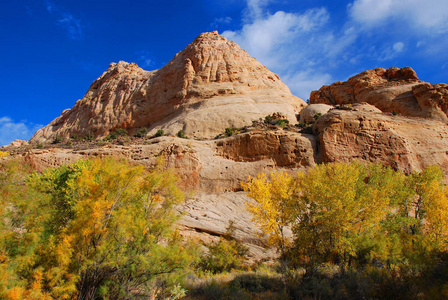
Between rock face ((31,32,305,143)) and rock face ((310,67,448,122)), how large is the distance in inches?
483

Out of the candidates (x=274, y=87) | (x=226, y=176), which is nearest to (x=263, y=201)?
(x=226, y=176)

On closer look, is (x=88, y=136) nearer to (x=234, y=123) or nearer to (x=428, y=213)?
(x=234, y=123)

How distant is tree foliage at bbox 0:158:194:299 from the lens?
8570 mm

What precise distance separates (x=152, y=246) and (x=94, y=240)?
193 cm

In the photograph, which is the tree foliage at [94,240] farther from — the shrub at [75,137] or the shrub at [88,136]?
the shrub at [75,137]

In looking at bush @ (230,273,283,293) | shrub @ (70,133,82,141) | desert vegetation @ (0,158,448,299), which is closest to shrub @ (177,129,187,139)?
desert vegetation @ (0,158,448,299)

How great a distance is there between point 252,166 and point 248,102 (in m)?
18.8

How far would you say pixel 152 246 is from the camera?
950 cm

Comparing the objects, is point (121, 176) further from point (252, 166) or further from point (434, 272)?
point (252, 166)

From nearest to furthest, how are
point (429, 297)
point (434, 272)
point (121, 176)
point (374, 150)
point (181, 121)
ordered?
1. point (429, 297)
2. point (434, 272)
3. point (121, 176)
4. point (374, 150)
5. point (181, 121)

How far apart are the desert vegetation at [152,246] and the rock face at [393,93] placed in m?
30.8

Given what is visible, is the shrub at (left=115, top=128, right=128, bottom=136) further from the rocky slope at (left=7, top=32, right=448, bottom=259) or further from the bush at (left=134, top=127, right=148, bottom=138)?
the bush at (left=134, top=127, right=148, bottom=138)

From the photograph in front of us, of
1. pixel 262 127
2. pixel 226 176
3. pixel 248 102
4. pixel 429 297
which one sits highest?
pixel 248 102

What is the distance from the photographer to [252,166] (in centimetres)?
2745
